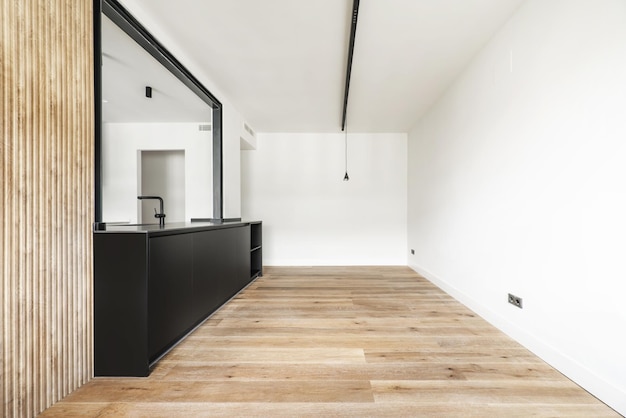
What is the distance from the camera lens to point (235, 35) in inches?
98.6

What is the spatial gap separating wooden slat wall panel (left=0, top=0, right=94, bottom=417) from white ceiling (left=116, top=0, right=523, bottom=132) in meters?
1.04

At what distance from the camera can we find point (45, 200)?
1.39 m

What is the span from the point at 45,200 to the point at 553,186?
317 centimetres

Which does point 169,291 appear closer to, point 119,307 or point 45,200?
point 119,307

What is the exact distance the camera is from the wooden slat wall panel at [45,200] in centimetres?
124

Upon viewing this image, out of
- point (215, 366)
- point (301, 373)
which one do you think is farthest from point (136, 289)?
point (301, 373)

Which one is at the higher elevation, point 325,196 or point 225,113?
point 225,113

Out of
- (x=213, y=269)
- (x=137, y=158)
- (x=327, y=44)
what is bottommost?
(x=213, y=269)

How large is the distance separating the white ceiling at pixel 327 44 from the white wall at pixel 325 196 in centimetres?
148

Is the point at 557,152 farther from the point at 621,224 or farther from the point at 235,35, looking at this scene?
the point at 235,35

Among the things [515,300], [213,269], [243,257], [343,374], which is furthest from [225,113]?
[515,300]

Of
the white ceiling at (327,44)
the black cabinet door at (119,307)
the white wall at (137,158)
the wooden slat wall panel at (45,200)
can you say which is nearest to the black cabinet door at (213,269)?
the black cabinet door at (119,307)

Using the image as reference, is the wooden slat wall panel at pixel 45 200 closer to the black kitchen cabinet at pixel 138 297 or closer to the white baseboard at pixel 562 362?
the black kitchen cabinet at pixel 138 297

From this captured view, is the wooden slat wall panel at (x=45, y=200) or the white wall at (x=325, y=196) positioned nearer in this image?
the wooden slat wall panel at (x=45, y=200)
